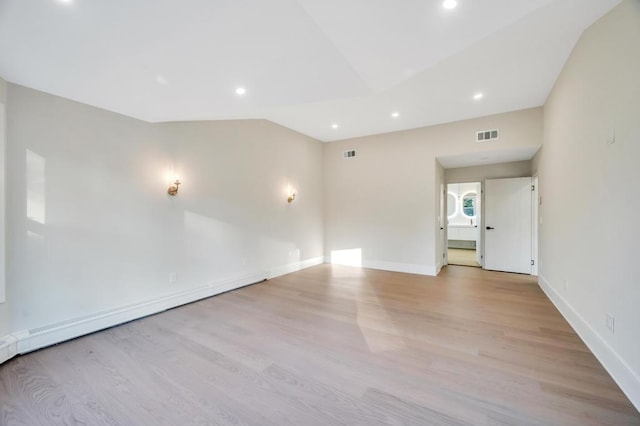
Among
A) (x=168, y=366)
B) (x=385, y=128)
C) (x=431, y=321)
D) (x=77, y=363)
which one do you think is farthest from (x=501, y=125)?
(x=77, y=363)

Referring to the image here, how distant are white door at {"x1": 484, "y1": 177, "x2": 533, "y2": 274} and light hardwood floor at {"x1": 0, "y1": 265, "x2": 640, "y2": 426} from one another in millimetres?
2447

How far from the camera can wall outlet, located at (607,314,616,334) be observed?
2.19 meters

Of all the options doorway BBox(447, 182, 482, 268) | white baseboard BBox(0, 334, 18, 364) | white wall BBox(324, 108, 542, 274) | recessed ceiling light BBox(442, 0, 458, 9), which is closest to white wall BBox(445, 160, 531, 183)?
white wall BBox(324, 108, 542, 274)

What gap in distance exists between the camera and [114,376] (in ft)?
7.31

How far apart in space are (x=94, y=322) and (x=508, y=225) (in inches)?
290

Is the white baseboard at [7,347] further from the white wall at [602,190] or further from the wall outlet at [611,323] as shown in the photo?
the wall outlet at [611,323]

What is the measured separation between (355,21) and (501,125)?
4.17 m

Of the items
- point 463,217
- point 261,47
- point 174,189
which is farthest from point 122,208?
point 463,217

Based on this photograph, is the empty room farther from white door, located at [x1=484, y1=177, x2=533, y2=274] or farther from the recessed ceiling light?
white door, located at [x1=484, y1=177, x2=533, y2=274]

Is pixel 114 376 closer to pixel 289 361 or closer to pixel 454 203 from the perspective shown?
pixel 289 361

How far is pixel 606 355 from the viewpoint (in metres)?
2.27

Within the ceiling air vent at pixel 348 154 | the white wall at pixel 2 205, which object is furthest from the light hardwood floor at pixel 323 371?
the ceiling air vent at pixel 348 154

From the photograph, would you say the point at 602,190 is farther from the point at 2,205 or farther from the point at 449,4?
the point at 2,205

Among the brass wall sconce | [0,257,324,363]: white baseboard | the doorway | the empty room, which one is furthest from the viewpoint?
the doorway
